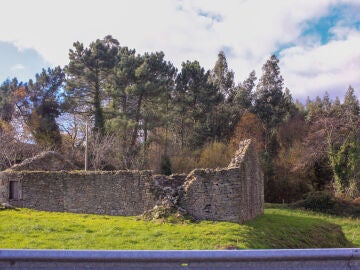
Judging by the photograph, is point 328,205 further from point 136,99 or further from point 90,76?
point 90,76

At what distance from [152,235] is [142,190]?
6394 mm

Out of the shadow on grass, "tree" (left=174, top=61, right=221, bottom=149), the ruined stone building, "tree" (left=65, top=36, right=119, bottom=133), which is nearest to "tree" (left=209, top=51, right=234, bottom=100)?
"tree" (left=174, top=61, right=221, bottom=149)

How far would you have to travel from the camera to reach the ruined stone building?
17625mm

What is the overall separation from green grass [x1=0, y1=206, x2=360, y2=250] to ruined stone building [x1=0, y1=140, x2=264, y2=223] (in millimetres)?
1139

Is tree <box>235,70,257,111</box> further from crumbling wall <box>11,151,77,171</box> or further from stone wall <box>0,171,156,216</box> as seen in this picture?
stone wall <box>0,171,156,216</box>

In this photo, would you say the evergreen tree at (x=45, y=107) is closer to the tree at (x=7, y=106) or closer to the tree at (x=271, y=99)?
the tree at (x=7, y=106)

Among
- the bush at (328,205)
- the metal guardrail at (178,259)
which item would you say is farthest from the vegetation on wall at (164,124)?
the metal guardrail at (178,259)

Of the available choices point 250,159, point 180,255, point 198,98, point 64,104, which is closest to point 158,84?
point 198,98

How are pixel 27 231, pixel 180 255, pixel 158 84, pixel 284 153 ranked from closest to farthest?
pixel 180 255 < pixel 27 231 < pixel 158 84 < pixel 284 153

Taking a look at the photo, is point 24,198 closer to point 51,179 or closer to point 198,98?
point 51,179

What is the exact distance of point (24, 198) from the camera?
75.7ft

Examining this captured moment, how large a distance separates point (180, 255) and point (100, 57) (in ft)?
144

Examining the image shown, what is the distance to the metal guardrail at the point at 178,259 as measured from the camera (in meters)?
3.47

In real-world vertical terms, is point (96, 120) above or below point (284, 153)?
above
